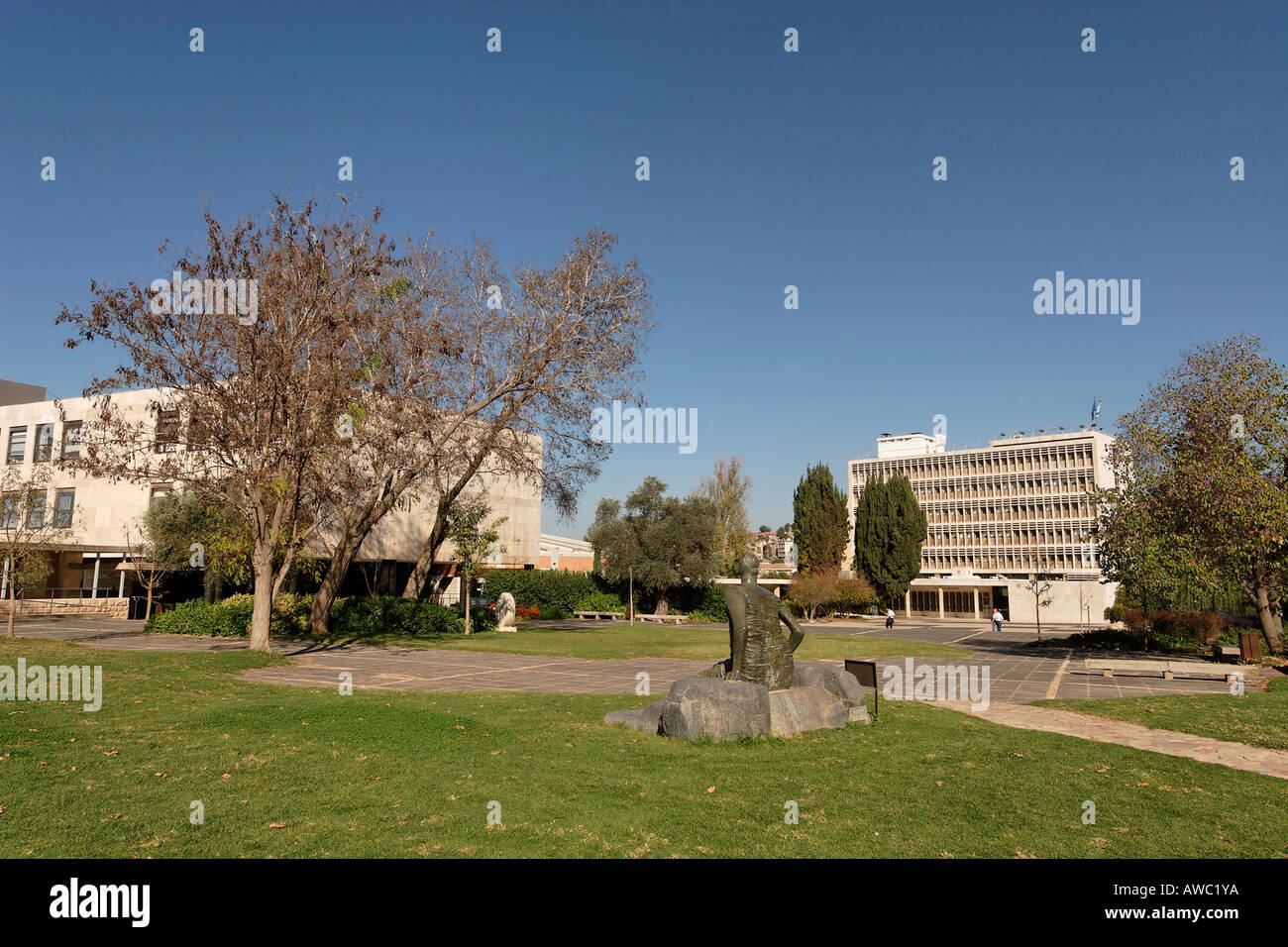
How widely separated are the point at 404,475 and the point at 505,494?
2693cm

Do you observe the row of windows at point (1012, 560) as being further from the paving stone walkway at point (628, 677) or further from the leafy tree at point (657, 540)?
the paving stone walkway at point (628, 677)

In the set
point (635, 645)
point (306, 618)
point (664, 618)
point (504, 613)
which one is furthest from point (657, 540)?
point (306, 618)

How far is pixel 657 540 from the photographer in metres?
47.3

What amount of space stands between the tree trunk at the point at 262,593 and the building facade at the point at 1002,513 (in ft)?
185

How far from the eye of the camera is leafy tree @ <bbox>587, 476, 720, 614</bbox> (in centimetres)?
4731

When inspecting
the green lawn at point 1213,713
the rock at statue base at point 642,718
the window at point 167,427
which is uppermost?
the window at point 167,427

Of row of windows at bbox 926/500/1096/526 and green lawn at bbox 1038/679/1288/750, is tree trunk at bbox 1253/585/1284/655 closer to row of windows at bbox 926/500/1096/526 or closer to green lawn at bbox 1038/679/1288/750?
green lawn at bbox 1038/679/1288/750

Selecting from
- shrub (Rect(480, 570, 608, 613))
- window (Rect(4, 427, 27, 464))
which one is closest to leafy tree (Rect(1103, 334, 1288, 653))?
shrub (Rect(480, 570, 608, 613))

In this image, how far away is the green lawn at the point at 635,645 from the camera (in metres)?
23.6

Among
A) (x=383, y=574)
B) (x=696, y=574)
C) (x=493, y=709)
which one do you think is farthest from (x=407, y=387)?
(x=696, y=574)

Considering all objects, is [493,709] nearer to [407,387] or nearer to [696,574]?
[407,387]

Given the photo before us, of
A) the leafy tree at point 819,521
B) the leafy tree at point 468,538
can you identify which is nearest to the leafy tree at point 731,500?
the leafy tree at point 819,521

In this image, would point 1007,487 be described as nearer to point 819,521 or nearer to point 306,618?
point 819,521

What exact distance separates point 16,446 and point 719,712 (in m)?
50.8
